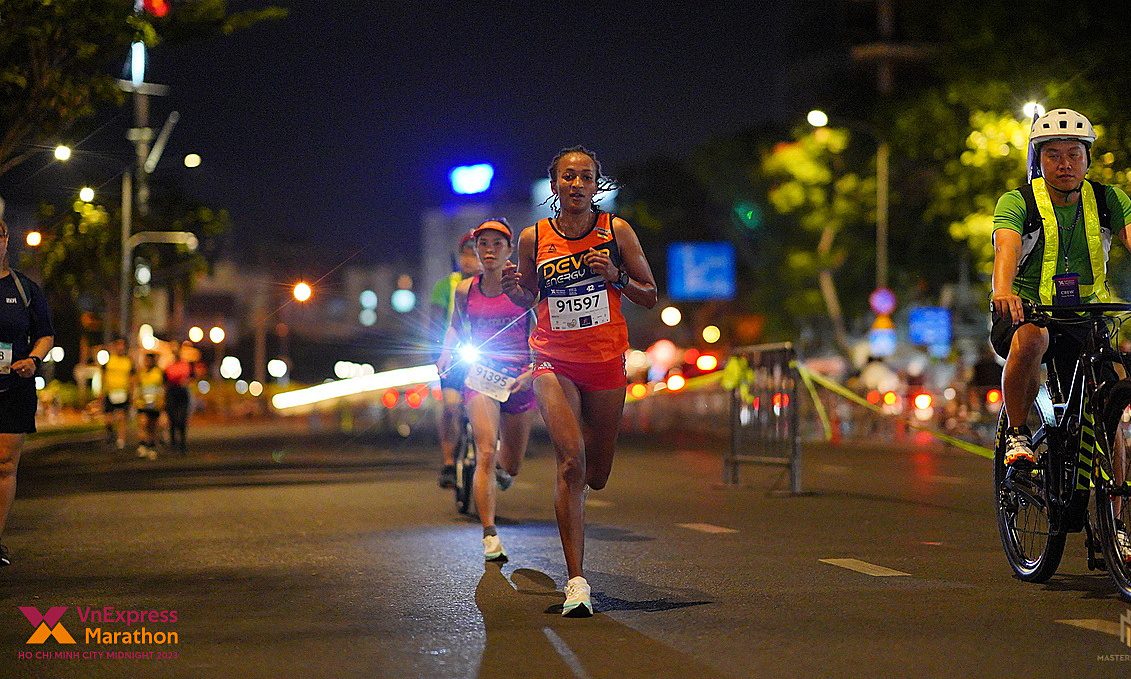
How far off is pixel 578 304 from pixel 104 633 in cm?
244

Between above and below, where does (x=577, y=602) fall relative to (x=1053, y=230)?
below

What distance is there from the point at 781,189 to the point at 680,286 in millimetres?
9696

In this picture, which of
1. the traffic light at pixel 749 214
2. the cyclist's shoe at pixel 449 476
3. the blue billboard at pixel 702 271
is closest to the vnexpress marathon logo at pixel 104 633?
the cyclist's shoe at pixel 449 476

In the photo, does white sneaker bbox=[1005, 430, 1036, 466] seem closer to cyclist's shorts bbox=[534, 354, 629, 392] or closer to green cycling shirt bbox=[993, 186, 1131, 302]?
green cycling shirt bbox=[993, 186, 1131, 302]

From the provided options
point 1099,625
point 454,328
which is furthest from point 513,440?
point 1099,625

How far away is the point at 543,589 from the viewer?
7.44 m

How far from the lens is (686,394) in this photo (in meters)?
35.9

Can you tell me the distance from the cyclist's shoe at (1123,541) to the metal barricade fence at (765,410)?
738cm

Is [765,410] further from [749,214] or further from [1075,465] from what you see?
[749,214]

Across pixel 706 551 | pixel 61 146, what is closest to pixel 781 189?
pixel 61 146

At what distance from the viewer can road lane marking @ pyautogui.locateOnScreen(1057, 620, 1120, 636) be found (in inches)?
231

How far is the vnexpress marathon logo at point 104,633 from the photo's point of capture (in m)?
5.75

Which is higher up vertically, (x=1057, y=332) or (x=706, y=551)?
(x=1057, y=332)

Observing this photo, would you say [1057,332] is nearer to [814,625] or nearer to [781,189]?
[814,625]
